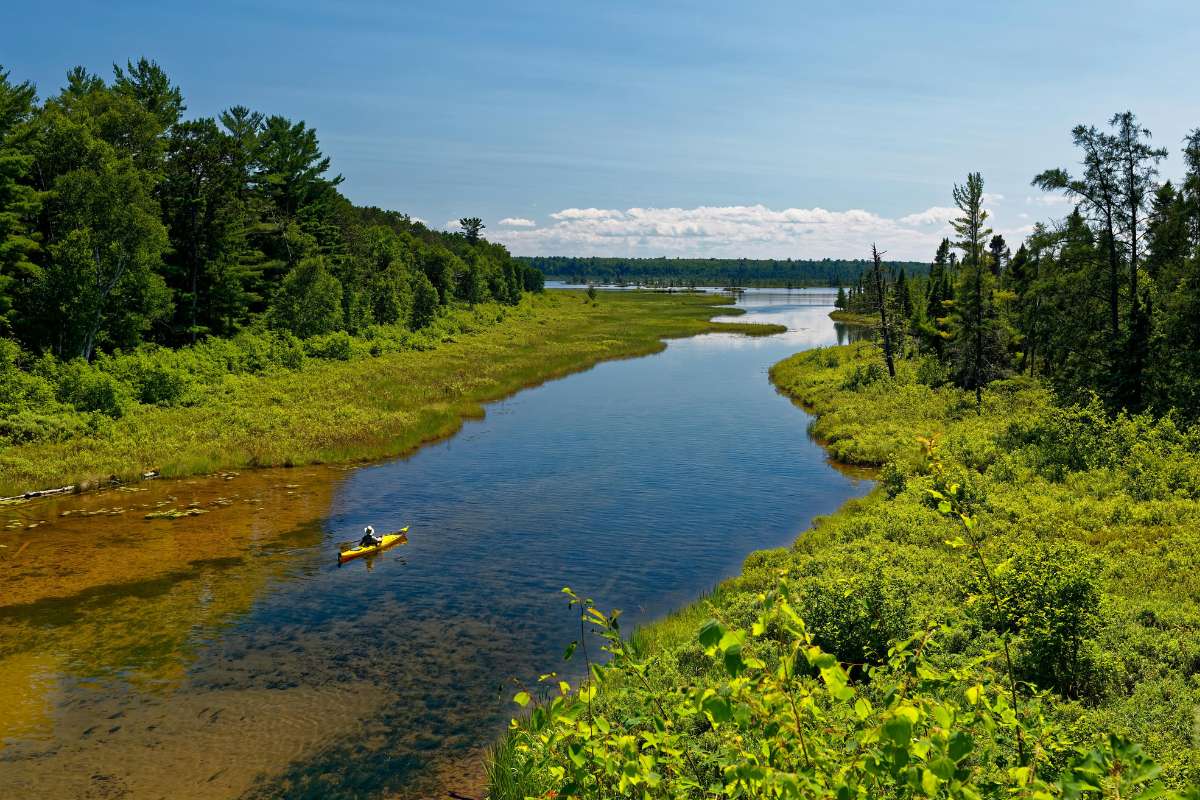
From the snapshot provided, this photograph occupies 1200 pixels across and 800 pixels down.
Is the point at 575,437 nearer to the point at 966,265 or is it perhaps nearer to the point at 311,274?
the point at 966,265

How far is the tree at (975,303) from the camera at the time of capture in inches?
1871

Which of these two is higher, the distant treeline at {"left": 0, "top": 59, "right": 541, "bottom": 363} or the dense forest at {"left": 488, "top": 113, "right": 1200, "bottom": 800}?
the distant treeline at {"left": 0, "top": 59, "right": 541, "bottom": 363}

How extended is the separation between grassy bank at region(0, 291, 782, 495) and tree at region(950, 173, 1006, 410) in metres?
33.1

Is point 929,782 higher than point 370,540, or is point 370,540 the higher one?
point 929,782

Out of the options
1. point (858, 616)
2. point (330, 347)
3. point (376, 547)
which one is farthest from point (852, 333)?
point (858, 616)

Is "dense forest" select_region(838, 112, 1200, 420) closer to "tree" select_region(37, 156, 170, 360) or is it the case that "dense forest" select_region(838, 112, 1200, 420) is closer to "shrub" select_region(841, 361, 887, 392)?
"shrub" select_region(841, 361, 887, 392)

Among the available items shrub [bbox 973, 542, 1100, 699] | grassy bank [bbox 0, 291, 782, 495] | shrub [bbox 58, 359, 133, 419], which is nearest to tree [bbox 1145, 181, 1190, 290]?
shrub [bbox 973, 542, 1100, 699]

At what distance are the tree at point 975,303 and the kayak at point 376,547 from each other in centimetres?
3783

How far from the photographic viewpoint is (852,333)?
117m

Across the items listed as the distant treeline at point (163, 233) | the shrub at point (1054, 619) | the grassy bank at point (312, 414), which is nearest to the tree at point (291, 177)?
the distant treeline at point (163, 233)

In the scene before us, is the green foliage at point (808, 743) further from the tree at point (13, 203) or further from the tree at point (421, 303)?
the tree at point (421, 303)

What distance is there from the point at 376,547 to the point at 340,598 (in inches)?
135

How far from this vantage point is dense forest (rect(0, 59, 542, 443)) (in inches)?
1575

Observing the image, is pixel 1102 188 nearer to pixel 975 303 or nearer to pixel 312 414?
pixel 975 303
